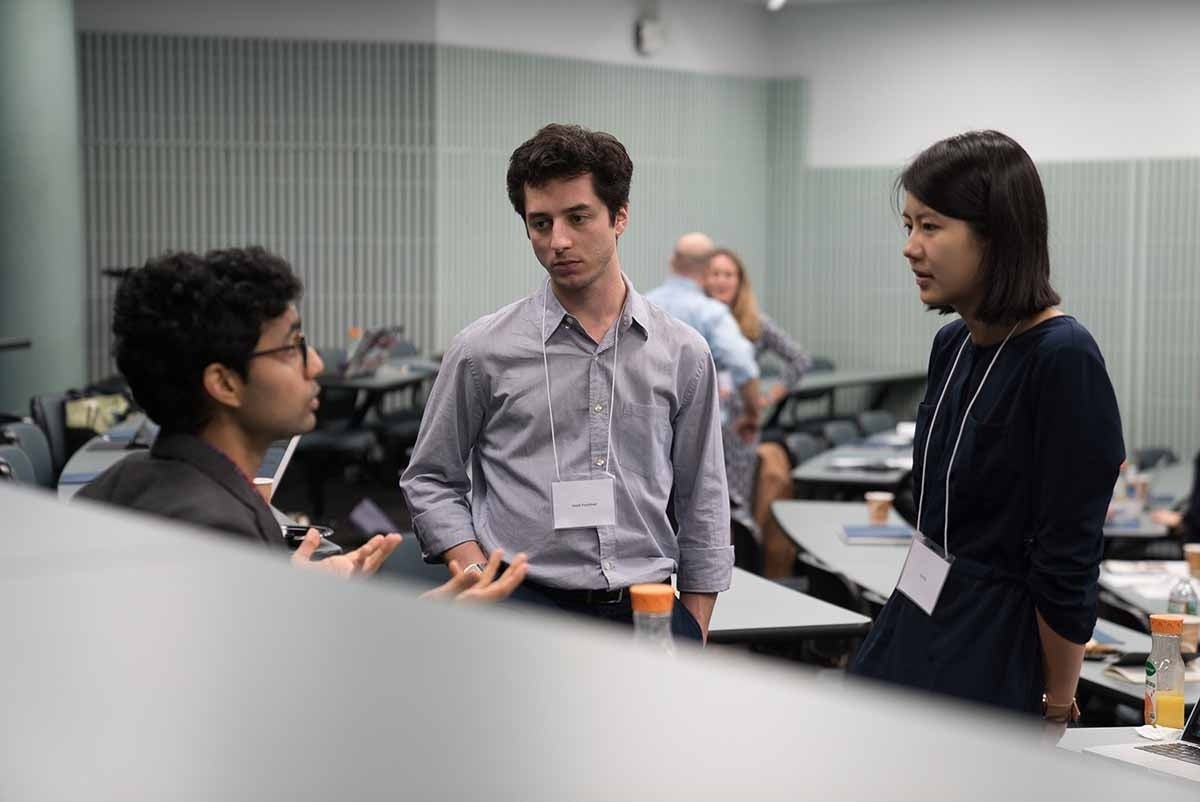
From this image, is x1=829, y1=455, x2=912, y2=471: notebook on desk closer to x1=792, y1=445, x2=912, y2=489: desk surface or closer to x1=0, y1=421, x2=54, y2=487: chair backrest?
x1=792, y1=445, x2=912, y2=489: desk surface

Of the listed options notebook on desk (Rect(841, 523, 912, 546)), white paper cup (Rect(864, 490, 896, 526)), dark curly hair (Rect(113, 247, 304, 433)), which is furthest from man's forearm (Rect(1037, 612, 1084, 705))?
white paper cup (Rect(864, 490, 896, 526))

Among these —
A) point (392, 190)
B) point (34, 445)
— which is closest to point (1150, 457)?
point (392, 190)

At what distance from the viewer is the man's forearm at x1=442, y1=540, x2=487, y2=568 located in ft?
9.52

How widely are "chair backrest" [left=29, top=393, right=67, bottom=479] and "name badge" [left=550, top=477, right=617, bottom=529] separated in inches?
192

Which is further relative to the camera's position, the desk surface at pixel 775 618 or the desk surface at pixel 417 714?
the desk surface at pixel 775 618

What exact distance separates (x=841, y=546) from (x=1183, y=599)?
5.01 ft

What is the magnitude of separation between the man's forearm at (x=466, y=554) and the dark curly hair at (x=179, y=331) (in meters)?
0.82

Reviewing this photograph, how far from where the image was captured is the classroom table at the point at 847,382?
1186cm

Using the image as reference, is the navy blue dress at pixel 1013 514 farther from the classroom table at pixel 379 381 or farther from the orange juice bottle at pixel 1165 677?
the classroom table at pixel 379 381

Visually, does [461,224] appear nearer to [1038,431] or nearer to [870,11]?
[870,11]

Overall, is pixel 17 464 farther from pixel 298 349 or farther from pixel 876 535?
pixel 298 349

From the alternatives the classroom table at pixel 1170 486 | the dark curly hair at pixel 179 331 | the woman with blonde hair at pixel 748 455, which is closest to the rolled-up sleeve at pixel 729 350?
the woman with blonde hair at pixel 748 455

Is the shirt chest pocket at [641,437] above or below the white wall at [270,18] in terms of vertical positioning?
below

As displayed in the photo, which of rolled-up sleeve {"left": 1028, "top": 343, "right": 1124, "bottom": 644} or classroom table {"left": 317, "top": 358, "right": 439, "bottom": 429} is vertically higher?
rolled-up sleeve {"left": 1028, "top": 343, "right": 1124, "bottom": 644}
